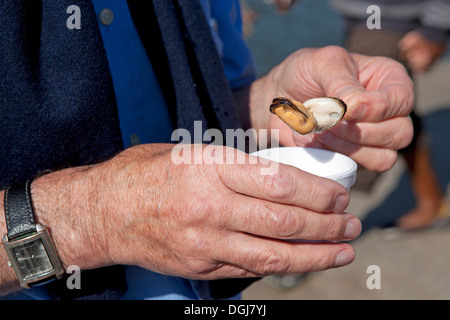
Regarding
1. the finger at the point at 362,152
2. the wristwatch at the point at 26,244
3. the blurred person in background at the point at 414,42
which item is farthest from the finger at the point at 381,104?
the blurred person in background at the point at 414,42

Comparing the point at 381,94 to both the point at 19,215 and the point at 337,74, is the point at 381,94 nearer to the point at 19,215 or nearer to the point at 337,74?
the point at 337,74

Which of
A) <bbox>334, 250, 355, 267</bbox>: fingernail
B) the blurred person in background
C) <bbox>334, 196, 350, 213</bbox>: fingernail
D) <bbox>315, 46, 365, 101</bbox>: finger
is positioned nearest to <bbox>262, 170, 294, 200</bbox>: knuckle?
<bbox>334, 196, 350, 213</bbox>: fingernail

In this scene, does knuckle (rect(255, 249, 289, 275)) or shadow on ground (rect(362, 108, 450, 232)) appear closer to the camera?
knuckle (rect(255, 249, 289, 275))

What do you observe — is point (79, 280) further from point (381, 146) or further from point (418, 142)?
point (418, 142)

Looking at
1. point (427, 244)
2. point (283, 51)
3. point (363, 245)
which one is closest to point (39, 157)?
point (363, 245)

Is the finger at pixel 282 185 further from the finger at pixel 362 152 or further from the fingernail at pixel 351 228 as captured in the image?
the finger at pixel 362 152

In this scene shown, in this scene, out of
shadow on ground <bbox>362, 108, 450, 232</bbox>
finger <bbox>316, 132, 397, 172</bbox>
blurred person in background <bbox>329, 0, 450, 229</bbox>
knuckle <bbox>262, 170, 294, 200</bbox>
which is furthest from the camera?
shadow on ground <bbox>362, 108, 450, 232</bbox>

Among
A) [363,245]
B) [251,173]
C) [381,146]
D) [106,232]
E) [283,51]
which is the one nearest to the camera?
[251,173]

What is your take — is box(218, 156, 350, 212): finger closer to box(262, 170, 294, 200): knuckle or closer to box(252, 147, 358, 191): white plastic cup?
box(262, 170, 294, 200): knuckle

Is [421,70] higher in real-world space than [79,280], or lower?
higher
